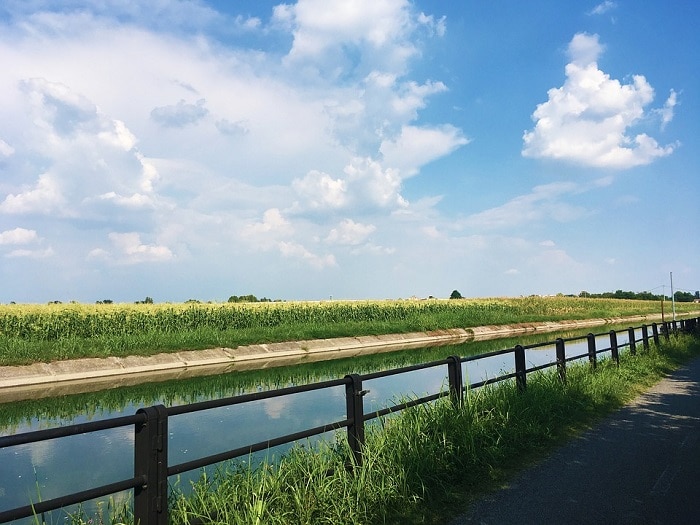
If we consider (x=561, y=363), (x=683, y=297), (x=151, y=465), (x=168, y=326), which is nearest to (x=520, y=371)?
(x=561, y=363)

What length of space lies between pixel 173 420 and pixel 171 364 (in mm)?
10751

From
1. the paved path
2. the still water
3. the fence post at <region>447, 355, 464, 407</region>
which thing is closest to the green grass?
the fence post at <region>447, 355, 464, 407</region>

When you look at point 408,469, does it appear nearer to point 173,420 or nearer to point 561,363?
point 561,363

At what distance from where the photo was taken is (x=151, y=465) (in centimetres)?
391

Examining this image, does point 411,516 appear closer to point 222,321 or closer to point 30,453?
point 30,453

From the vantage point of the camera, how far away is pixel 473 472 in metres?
6.17

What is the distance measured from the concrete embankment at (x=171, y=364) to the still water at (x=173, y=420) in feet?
6.56

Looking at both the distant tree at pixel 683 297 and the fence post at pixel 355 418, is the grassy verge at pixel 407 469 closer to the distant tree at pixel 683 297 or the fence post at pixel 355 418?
the fence post at pixel 355 418

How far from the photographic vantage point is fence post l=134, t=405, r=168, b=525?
153 inches

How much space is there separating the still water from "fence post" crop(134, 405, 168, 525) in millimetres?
1495

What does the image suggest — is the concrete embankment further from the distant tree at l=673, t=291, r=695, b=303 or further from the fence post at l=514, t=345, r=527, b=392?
the distant tree at l=673, t=291, r=695, b=303

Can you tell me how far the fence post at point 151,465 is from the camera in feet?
12.7

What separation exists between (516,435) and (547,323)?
47478 millimetres

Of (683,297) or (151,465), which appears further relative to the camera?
(683,297)
